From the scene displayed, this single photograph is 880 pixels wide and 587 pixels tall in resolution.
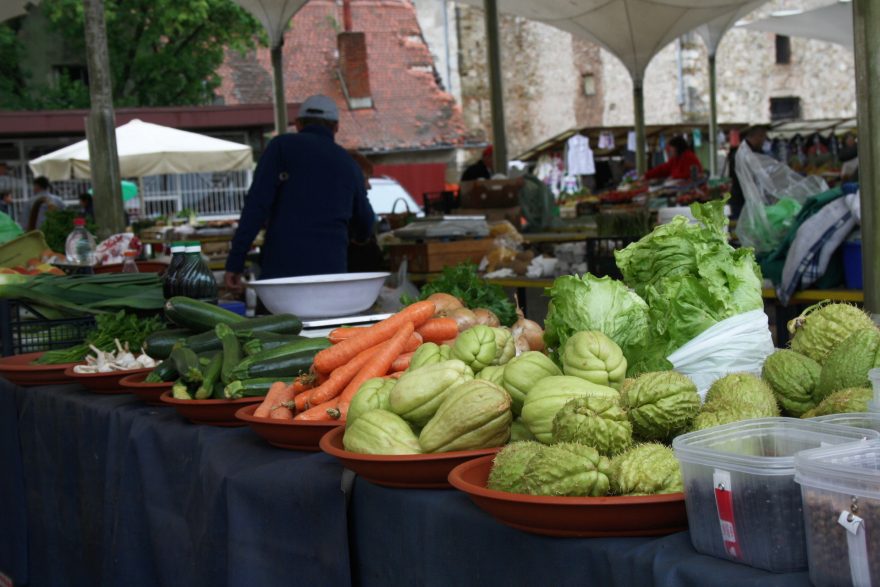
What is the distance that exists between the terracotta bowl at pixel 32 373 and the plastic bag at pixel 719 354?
2.17 meters

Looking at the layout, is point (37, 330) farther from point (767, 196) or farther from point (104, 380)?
point (767, 196)

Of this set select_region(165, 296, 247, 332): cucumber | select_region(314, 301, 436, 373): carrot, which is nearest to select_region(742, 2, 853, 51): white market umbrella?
select_region(165, 296, 247, 332): cucumber

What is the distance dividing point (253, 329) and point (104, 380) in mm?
514

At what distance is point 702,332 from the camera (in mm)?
2250

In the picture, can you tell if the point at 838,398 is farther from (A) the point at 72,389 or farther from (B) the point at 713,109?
(B) the point at 713,109

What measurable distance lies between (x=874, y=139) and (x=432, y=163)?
24310mm

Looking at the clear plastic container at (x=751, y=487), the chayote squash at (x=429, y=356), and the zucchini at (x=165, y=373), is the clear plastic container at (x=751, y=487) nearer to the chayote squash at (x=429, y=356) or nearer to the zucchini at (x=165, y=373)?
the chayote squash at (x=429, y=356)

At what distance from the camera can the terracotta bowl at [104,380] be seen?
323cm

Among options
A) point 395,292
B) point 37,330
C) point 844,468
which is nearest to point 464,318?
point 844,468

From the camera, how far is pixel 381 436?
1.93 meters

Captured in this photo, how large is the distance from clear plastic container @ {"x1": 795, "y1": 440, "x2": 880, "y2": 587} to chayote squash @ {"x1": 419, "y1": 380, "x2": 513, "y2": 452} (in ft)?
2.37

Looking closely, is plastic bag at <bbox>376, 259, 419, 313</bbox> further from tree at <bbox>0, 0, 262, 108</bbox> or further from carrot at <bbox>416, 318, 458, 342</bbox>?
tree at <bbox>0, 0, 262, 108</bbox>

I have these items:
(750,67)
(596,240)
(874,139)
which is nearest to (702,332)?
(874,139)

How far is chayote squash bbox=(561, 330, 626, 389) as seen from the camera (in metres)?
1.99
